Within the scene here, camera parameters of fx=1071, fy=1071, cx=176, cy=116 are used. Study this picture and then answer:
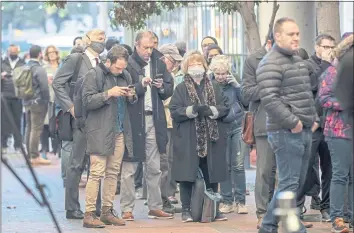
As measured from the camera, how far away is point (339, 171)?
10.4 metres

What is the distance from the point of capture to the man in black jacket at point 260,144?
35.4 ft

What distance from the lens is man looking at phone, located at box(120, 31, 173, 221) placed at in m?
11.5

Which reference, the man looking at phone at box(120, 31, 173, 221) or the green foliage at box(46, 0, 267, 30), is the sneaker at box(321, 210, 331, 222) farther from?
the green foliage at box(46, 0, 267, 30)

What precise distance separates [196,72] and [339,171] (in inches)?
79.5

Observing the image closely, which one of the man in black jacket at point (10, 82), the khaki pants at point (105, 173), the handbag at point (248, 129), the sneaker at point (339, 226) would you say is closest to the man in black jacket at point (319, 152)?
the handbag at point (248, 129)

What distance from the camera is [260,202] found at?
11.0m

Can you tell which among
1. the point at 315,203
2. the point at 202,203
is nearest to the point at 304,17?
the point at 315,203

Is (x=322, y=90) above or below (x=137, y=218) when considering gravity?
above

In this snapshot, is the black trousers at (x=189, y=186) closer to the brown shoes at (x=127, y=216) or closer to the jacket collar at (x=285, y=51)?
the brown shoes at (x=127, y=216)

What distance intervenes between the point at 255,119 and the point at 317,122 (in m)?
0.74

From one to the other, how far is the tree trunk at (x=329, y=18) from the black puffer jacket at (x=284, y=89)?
4.19 m

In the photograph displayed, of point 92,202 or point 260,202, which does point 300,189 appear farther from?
point 92,202

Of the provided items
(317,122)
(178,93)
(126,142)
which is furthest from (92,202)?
(317,122)

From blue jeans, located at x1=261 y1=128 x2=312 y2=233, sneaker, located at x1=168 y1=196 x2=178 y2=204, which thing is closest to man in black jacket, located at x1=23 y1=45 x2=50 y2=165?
sneaker, located at x1=168 y1=196 x2=178 y2=204
